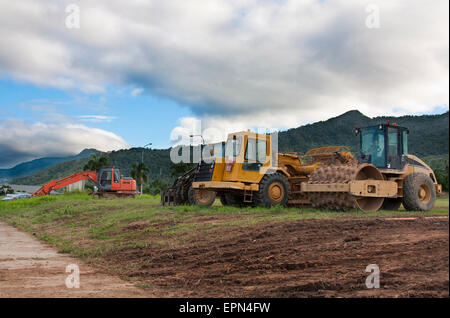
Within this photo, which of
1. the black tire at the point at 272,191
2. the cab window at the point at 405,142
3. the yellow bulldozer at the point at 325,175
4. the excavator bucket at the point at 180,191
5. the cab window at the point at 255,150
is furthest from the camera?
the excavator bucket at the point at 180,191

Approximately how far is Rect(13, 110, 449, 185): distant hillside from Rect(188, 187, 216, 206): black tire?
11.9ft

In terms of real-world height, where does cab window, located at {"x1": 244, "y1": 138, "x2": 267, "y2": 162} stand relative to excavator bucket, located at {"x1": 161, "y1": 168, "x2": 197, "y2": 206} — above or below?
above

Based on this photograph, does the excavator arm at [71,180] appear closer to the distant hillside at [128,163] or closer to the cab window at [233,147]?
the cab window at [233,147]

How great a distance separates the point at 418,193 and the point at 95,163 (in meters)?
74.3

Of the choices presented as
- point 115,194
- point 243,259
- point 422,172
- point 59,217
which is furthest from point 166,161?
point 243,259

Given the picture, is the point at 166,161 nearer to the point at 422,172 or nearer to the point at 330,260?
the point at 422,172

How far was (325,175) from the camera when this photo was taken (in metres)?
13.4

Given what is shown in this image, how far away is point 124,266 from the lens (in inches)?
350

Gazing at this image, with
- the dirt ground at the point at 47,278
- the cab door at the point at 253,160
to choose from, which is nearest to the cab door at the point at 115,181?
the cab door at the point at 253,160

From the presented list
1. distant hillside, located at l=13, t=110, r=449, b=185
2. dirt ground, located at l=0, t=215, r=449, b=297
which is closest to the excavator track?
distant hillside, located at l=13, t=110, r=449, b=185

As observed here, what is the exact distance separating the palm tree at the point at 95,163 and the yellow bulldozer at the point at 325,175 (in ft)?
220

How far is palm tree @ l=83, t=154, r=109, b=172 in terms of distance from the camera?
8175 cm

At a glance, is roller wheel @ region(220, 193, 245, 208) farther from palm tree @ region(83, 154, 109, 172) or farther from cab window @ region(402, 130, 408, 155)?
palm tree @ region(83, 154, 109, 172)

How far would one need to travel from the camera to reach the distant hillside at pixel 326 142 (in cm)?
659
